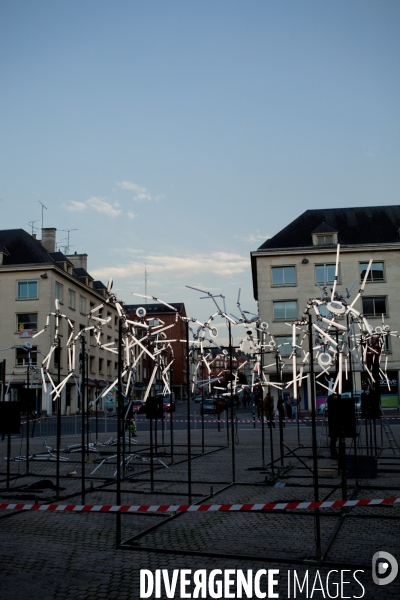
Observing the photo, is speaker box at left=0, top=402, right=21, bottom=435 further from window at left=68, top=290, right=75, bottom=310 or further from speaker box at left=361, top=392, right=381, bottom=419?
window at left=68, top=290, right=75, bottom=310

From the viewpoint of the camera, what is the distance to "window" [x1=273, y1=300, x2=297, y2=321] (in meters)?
56.9

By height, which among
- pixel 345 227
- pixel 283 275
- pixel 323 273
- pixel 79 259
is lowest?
pixel 323 273

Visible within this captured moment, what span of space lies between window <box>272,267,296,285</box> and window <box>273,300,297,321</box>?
1.93 meters

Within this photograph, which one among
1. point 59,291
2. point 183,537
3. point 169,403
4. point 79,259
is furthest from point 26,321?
point 183,537

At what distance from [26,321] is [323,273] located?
29507 mm

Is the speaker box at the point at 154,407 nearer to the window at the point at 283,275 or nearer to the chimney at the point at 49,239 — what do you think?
the window at the point at 283,275

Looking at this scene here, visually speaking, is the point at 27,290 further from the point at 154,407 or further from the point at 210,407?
the point at 154,407

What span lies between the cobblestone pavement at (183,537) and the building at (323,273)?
4010 centimetres

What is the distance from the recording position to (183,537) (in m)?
9.72

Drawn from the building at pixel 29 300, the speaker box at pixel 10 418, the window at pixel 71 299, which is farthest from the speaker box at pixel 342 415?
the window at pixel 71 299

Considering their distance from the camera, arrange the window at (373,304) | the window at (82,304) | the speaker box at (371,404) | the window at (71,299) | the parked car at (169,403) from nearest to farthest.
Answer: the speaker box at (371,404) < the parked car at (169,403) < the window at (373,304) < the window at (71,299) < the window at (82,304)

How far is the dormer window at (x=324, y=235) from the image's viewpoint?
58.4 meters

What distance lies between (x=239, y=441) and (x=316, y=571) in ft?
68.7

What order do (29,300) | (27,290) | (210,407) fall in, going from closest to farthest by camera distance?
(210,407)
(29,300)
(27,290)
